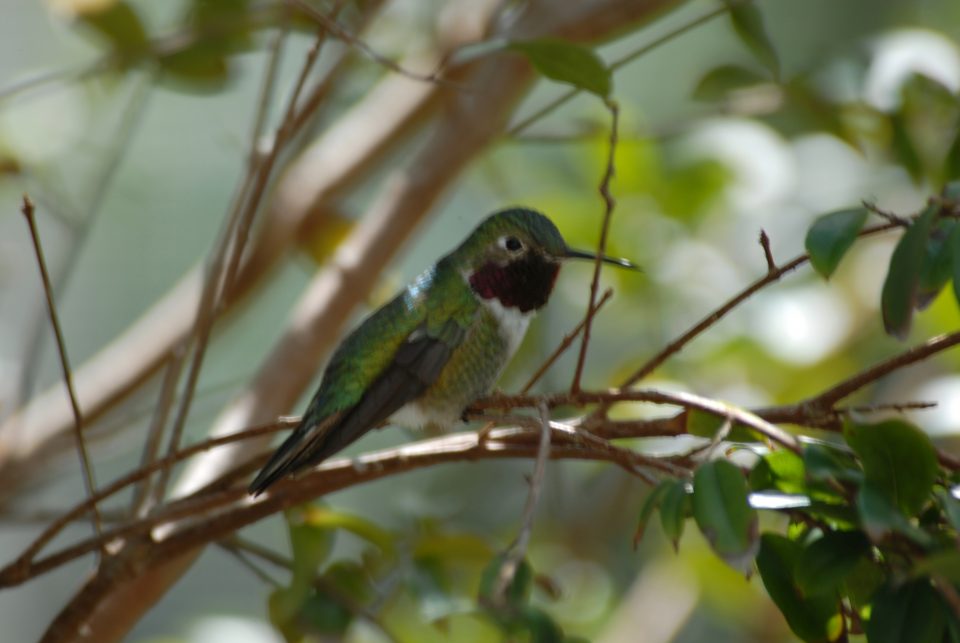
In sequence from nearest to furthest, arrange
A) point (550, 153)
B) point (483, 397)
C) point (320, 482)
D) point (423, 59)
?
point (320, 482)
point (483, 397)
point (423, 59)
point (550, 153)

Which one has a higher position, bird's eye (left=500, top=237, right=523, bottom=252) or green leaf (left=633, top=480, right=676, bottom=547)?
bird's eye (left=500, top=237, right=523, bottom=252)

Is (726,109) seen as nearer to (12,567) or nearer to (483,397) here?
(483,397)

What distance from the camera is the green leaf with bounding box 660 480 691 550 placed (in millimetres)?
870

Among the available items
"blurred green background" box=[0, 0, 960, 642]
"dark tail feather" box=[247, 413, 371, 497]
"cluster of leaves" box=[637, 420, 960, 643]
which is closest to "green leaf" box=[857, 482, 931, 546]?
"cluster of leaves" box=[637, 420, 960, 643]

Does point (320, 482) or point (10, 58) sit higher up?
point (10, 58)

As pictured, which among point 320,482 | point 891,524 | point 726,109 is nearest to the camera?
point 891,524

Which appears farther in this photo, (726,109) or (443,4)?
(443,4)

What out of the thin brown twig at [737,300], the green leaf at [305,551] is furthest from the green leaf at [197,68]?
the thin brown twig at [737,300]

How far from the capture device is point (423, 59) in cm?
233

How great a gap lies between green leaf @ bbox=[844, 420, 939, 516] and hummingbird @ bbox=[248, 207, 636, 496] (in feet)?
2.22

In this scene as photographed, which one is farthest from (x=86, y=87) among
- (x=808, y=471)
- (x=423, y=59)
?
(x=808, y=471)

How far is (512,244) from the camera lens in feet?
6.03

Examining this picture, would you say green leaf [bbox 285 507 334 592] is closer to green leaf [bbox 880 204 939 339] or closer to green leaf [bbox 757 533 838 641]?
green leaf [bbox 757 533 838 641]

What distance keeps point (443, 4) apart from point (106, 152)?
889mm
